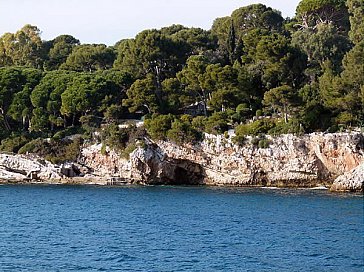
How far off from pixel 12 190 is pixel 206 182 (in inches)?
612

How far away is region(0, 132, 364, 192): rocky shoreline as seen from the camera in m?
53.6

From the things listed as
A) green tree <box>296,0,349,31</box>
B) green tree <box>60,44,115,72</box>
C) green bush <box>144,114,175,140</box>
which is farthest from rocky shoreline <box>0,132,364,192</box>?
green tree <box>296,0,349,31</box>

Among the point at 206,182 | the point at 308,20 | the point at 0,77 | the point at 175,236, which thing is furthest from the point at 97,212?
the point at 308,20

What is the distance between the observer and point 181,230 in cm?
3588

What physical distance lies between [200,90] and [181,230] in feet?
97.6

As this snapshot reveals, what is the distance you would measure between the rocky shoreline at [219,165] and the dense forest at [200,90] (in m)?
1.17

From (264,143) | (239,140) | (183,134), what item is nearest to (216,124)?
(239,140)

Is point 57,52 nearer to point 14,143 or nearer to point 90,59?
point 90,59

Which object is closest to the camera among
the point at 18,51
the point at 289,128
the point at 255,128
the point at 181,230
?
the point at 181,230

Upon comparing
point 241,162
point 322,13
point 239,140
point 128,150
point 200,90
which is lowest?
point 241,162

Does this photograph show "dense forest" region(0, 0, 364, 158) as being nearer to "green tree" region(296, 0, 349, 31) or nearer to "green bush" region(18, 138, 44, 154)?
"green bush" region(18, 138, 44, 154)

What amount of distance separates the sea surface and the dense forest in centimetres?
719

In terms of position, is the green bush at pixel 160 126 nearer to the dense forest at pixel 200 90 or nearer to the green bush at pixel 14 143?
the dense forest at pixel 200 90

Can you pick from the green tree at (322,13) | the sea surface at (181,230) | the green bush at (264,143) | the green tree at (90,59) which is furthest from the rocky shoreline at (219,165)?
the green tree at (322,13)
